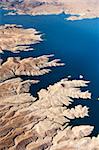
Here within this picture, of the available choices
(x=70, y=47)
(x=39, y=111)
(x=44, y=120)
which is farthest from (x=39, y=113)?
(x=70, y=47)

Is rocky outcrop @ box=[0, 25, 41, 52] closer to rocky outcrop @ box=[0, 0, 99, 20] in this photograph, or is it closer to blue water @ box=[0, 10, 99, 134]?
blue water @ box=[0, 10, 99, 134]

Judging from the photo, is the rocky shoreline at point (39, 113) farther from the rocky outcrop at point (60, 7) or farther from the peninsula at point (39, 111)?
the rocky outcrop at point (60, 7)

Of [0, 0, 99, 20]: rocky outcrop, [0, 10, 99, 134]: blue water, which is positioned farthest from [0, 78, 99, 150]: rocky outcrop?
[0, 0, 99, 20]: rocky outcrop

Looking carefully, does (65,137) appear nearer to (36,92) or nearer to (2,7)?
(36,92)

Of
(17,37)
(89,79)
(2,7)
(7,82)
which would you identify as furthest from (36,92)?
(2,7)

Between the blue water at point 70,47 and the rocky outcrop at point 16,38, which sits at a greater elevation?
the rocky outcrop at point 16,38

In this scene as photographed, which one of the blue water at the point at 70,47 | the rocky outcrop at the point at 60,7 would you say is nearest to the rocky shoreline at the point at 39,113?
the blue water at the point at 70,47
